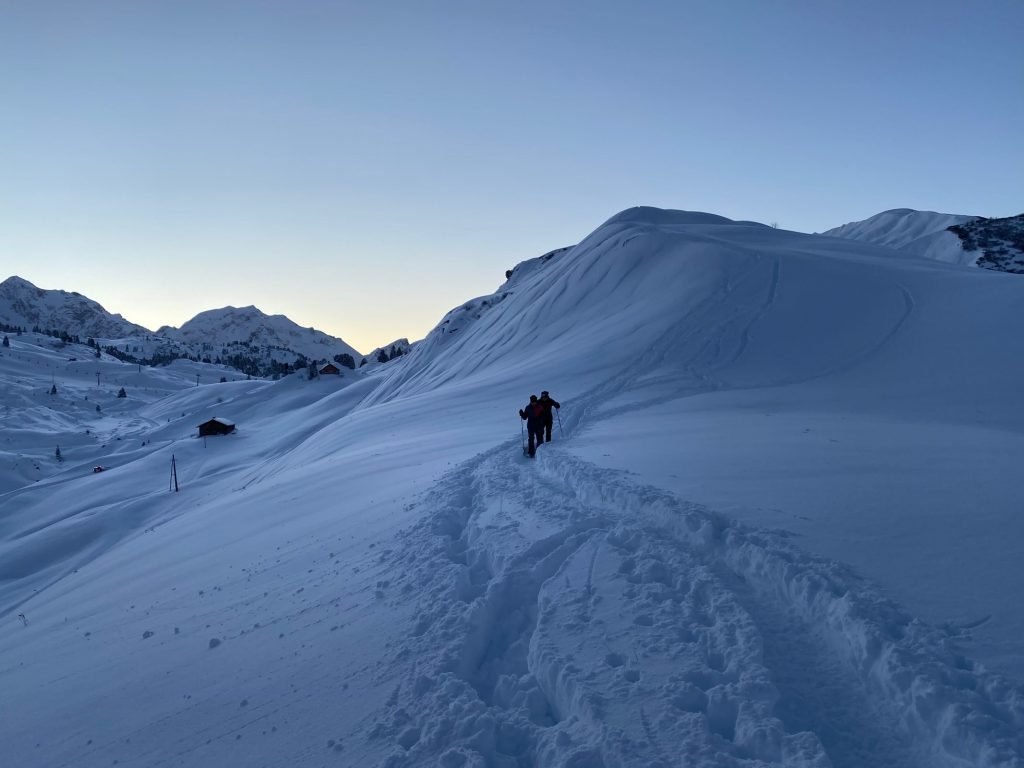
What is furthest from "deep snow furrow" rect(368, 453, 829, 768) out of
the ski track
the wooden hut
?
the wooden hut

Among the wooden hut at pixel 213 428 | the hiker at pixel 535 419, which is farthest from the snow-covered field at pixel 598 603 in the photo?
the wooden hut at pixel 213 428

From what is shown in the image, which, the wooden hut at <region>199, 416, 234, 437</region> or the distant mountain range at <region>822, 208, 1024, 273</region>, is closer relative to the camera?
the wooden hut at <region>199, 416, 234, 437</region>

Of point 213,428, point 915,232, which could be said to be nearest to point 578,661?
point 213,428

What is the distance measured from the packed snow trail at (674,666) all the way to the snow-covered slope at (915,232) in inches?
5273

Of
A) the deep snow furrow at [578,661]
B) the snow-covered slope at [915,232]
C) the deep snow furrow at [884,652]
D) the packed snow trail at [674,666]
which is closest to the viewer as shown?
the deep snow furrow at [884,652]

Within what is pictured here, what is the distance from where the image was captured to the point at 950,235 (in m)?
128

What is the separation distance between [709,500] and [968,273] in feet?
110

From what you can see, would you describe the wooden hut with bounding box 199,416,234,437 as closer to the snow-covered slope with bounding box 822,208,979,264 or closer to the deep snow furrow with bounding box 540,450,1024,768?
→ the deep snow furrow with bounding box 540,450,1024,768

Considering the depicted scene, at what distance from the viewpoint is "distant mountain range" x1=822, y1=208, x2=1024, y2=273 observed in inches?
4309

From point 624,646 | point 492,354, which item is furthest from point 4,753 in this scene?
point 492,354

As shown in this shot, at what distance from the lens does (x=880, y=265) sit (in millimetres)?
35562

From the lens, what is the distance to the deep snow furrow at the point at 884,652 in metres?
3.98

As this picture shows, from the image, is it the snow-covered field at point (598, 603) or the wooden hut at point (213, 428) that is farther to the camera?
the wooden hut at point (213, 428)

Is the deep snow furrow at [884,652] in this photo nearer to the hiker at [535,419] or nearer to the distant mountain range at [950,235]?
the hiker at [535,419]
